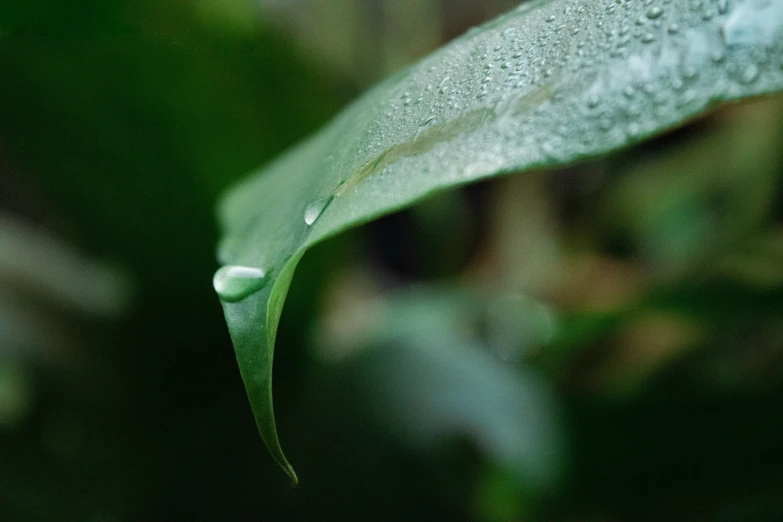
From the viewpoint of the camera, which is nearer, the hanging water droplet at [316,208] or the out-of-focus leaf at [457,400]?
the hanging water droplet at [316,208]

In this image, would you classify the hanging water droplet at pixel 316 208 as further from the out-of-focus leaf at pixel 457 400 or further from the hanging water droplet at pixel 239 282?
the out-of-focus leaf at pixel 457 400

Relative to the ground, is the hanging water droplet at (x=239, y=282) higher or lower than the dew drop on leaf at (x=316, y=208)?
lower

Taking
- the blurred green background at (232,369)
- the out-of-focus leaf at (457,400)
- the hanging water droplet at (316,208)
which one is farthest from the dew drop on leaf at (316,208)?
the out-of-focus leaf at (457,400)

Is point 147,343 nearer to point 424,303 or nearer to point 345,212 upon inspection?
point 424,303

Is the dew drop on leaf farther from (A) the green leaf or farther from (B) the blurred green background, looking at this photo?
(B) the blurred green background

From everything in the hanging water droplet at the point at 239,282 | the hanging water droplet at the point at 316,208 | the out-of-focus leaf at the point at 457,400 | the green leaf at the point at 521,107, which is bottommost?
the out-of-focus leaf at the point at 457,400

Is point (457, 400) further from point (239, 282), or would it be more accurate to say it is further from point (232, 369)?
point (239, 282)

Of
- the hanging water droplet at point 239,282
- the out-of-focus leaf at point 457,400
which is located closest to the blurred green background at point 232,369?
the out-of-focus leaf at point 457,400

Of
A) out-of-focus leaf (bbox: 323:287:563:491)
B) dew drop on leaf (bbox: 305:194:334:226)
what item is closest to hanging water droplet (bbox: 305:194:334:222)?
dew drop on leaf (bbox: 305:194:334:226)

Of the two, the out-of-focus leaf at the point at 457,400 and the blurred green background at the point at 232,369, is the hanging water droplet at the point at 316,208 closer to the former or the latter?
the blurred green background at the point at 232,369
